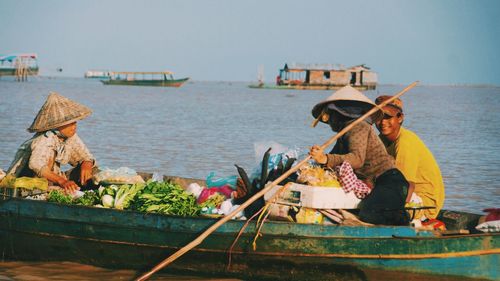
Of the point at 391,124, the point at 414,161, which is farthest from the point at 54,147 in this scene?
the point at 414,161

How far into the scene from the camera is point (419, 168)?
6.58 m

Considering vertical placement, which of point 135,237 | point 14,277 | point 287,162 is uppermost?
point 287,162

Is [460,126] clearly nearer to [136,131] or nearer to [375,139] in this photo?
[136,131]

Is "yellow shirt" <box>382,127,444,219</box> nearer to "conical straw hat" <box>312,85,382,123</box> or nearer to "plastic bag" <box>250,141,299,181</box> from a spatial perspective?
"conical straw hat" <box>312,85,382,123</box>

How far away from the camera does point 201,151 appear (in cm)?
1634

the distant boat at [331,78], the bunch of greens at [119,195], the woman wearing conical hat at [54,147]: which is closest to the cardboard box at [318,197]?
the bunch of greens at [119,195]

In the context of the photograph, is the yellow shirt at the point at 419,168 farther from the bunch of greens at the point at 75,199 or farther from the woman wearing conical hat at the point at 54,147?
the woman wearing conical hat at the point at 54,147

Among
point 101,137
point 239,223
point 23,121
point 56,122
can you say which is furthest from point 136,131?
point 239,223

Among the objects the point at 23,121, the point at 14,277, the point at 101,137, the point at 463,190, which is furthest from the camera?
the point at 23,121

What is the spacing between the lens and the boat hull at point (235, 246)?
5809 millimetres

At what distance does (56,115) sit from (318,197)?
8.85 ft

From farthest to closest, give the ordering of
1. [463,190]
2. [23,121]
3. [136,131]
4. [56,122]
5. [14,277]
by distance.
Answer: [23,121] → [136,131] → [463,190] → [56,122] → [14,277]

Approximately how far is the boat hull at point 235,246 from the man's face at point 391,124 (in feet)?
3.40

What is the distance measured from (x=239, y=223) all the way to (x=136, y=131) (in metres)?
15.0
